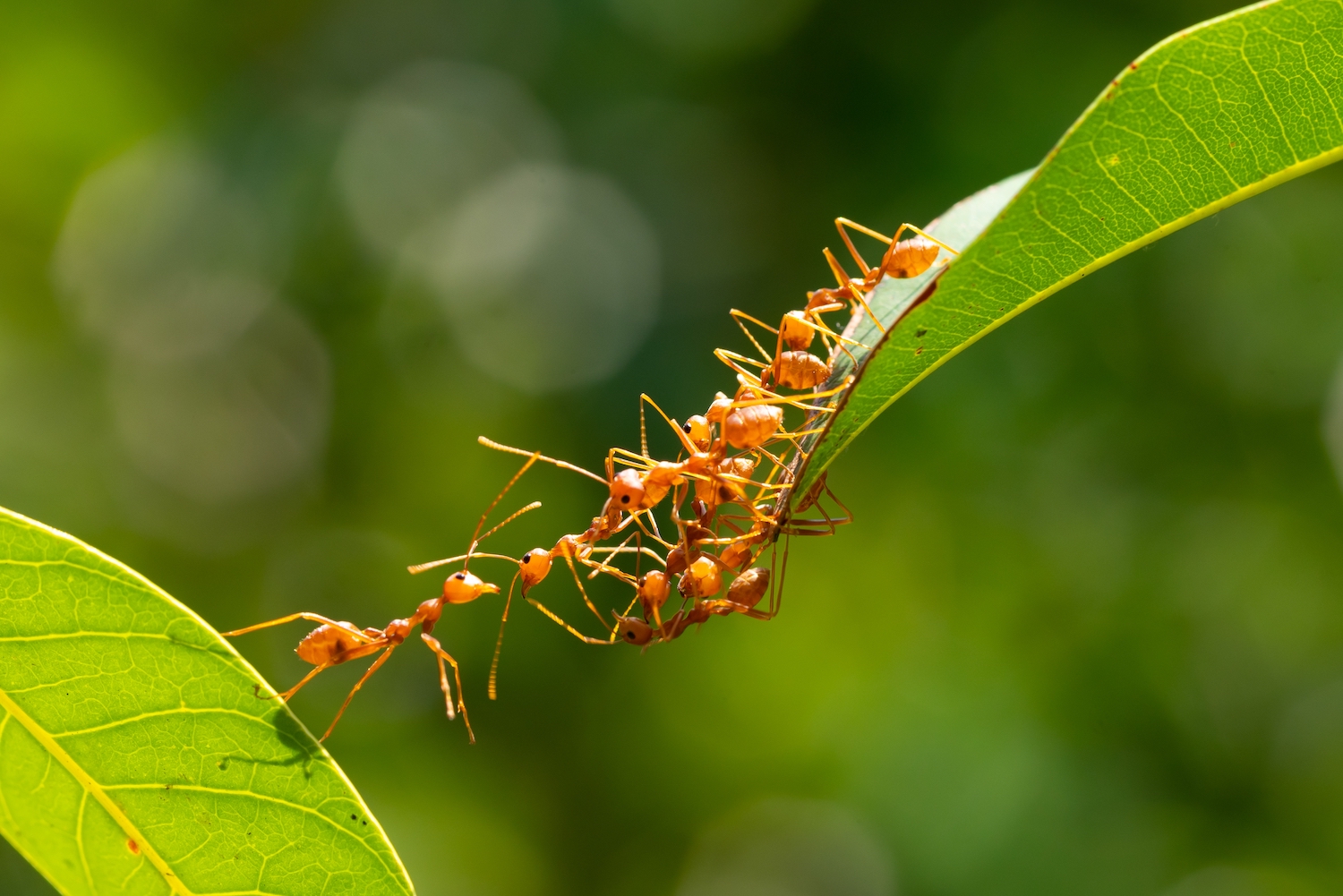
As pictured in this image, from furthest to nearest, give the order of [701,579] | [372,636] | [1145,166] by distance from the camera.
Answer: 1. [372,636]
2. [701,579]
3. [1145,166]

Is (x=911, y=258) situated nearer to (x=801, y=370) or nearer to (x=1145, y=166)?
(x=801, y=370)

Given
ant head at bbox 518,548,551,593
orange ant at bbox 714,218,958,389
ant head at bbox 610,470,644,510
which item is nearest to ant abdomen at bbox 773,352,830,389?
orange ant at bbox 714,218,958,389

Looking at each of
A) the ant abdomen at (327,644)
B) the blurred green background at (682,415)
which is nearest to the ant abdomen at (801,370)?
the ant abdomen at (327,644)

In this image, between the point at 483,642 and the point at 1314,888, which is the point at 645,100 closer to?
the point at 483,642

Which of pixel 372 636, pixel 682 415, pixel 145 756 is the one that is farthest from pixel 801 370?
pixel 682 415

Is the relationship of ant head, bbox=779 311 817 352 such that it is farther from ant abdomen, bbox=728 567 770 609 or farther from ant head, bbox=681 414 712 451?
ant abdomen, bbox=728 567 770 609

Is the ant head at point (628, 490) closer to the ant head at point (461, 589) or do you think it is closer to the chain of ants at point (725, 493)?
the chain of ants at point (725, 493)

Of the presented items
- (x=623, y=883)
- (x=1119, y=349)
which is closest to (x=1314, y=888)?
(x=1119, y=349)
